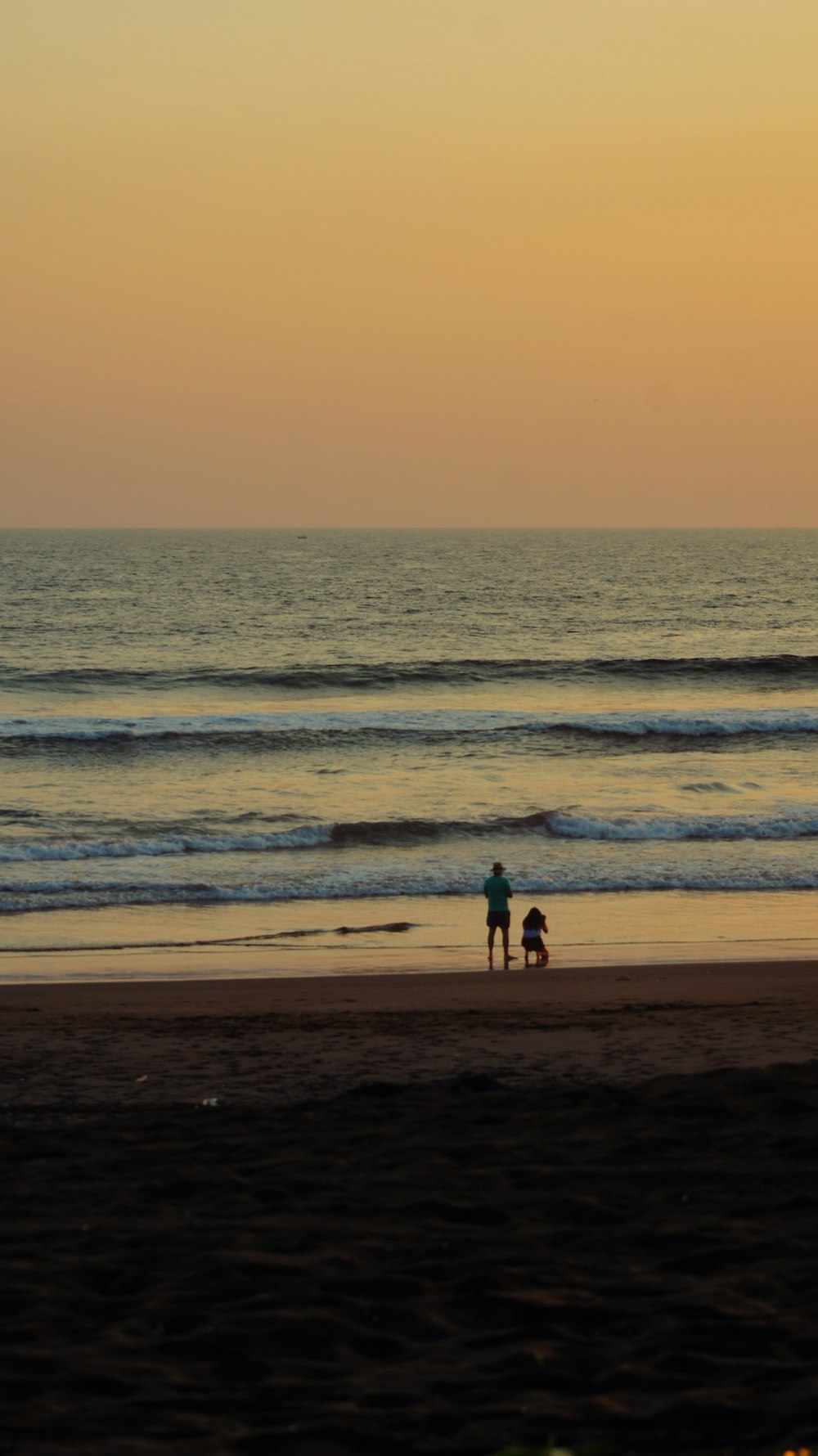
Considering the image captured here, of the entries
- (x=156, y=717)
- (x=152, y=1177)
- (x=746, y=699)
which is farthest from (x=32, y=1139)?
(x=746, y=699)

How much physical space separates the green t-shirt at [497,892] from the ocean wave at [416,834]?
8442mm

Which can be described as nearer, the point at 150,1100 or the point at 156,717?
the point at 150,1100

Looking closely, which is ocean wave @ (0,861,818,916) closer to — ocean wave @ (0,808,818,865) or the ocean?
the ocean

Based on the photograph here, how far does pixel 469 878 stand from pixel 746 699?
27.1 meters

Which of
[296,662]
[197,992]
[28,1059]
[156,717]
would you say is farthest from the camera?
[296,662]

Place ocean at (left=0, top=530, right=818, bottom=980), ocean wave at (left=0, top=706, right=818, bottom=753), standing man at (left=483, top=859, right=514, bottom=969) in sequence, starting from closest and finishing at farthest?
standing man at (left=483, top=859, right=514, bottom=969) < ocean at (left=0, top=530, right=818, bottom=980) < ocean wave at (left=0, top=706, right=818, bottom=753)

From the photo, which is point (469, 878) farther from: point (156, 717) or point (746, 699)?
point (746, 699)

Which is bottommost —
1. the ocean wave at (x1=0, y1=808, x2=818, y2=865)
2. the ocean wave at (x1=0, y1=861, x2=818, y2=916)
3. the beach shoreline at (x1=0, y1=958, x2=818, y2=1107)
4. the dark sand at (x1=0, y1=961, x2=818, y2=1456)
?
the ocean wave at (x1=0, y1=861, x2=818, y2=916)

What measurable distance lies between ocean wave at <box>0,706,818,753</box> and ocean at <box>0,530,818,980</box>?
13 cm

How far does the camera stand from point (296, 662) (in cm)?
5497

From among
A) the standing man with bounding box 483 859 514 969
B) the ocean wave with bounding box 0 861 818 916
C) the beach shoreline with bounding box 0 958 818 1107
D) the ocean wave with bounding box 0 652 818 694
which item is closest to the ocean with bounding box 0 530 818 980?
the ocean wave with bounding box 0 861 818 916

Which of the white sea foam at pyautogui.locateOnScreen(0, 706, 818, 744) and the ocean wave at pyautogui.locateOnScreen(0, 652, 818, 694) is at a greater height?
the ocean wave at pyautogui.locateOnScreen(0, 652, 818, 694)

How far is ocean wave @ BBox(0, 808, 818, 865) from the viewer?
24.1 meters

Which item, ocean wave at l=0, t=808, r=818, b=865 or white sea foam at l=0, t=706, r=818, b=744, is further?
white sea foam at l=0, t=706, r=818, b=744
